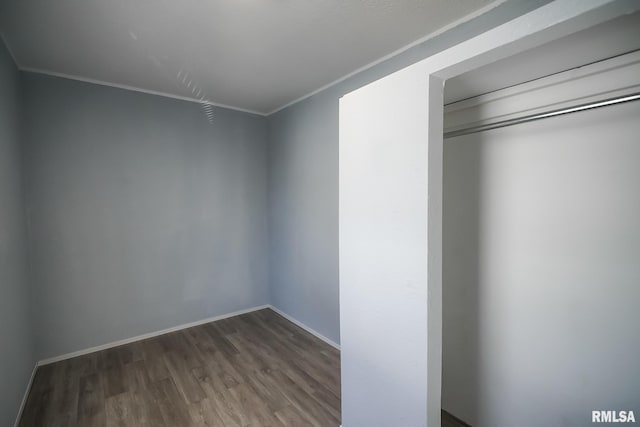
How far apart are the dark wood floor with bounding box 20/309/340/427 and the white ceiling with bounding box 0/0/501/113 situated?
8.52 feet

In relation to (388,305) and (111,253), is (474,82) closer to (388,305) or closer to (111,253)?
(388,305)

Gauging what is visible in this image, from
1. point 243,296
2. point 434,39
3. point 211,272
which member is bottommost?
point 243,296

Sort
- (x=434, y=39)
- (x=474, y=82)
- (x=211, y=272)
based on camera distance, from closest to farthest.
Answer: (x=474, y=82)
(x=434, y=39)
(x=211, y=272)

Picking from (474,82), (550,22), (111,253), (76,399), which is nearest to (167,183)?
(111,253)

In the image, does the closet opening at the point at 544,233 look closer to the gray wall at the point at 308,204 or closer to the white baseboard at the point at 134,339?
the gray wall at the point at 308,204

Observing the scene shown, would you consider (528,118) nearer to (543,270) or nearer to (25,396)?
(543,270)

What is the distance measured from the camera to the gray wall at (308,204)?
2.83m

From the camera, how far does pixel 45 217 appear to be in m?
2.53

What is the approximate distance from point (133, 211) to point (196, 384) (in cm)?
182

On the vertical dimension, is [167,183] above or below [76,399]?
above

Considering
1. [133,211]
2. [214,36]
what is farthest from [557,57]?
[133,211]

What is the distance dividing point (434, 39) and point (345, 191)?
1.34m

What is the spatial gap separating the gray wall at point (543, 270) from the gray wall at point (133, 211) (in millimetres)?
2641

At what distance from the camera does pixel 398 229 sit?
1.27 metres
